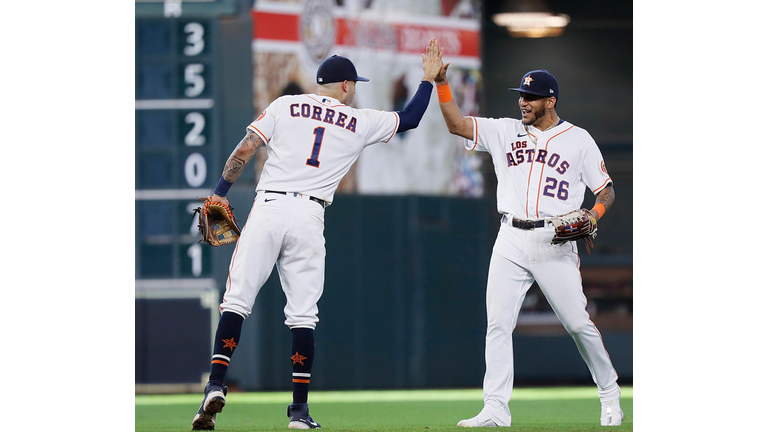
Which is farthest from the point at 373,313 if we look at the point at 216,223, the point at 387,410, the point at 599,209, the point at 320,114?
the point at 320,114

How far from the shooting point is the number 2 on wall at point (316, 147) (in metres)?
4.41

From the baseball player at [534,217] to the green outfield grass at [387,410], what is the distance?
307 millimetres

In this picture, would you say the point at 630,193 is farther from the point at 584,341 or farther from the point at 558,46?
the point at 584,341

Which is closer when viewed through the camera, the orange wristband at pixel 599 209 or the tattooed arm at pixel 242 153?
the tattooed arm at pixel 242 153

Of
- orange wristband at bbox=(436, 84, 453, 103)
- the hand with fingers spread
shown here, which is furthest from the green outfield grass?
the hand with fingers spread

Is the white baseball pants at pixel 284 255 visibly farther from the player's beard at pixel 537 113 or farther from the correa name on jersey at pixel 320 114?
the player's beard at pixel 537 113

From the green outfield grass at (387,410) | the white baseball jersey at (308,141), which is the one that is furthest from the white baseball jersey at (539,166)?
the green outfield grass at (387,410)

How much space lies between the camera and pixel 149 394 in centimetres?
850

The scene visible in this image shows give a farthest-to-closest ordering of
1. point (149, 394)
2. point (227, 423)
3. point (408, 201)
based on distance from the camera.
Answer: point (408, 201) < point (149, 394) < point (227, 423)

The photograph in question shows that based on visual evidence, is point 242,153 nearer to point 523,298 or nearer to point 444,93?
point 444,93

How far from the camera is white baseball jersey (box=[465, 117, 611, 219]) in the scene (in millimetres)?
4617

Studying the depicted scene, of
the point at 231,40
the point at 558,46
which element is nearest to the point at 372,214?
the point at 231,40

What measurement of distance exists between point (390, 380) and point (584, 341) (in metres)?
4.62

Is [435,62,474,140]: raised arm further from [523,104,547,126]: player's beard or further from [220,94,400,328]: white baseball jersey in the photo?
[220,94,400,328]: white baseball jersey
